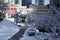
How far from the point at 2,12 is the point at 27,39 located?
23.8 feet

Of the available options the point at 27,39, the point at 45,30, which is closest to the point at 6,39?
the point at 27,39

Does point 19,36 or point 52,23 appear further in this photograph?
point 52,23

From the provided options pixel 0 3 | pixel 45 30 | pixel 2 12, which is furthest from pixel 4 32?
pixel 0 3

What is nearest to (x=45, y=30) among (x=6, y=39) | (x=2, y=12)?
(x=6, y=39)

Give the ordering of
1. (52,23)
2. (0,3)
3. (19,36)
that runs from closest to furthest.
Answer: (19,36) < (52,23) < (0,3)

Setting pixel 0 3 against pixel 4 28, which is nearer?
pixel 4 28

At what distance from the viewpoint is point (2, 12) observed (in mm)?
13492

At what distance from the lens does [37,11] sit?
14.2m

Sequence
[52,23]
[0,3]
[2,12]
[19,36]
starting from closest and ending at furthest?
1. [19,36]
2. [52,23]
3. [2,12]
4. [0,3]

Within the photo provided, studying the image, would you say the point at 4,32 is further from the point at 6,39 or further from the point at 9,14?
the point at 9,14

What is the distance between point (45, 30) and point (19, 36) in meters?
1.09

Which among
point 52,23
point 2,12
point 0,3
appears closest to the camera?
point 52,23

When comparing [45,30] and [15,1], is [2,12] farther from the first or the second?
[45,30]

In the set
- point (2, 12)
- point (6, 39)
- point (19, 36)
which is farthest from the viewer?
point (2, 12)
